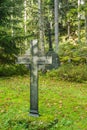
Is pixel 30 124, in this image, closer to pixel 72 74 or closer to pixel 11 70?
pixel 72 74

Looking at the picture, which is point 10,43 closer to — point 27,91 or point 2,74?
point 2,74

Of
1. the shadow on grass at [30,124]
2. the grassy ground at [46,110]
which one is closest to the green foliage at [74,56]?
the grassy ground at [46,110]

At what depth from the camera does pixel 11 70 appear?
56.1 ft

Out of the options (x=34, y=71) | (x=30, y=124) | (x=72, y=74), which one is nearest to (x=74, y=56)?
(x=72, y=74)

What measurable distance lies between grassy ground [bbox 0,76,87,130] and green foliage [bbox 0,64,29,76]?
199 inches

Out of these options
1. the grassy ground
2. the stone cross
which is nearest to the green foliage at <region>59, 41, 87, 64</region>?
the grassy ground

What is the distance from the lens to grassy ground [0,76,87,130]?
7.46m

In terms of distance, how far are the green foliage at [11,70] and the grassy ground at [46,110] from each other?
16.6 feet

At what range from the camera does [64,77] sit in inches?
606

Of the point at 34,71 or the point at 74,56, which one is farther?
the point at 74,56

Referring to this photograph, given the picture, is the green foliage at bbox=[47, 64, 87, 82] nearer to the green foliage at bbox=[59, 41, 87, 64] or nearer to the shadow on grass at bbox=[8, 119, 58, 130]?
the green foliage at bbox=[59, 41, 87, 64]

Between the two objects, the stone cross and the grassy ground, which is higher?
the stone cross

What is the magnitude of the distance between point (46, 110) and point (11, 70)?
8.88m

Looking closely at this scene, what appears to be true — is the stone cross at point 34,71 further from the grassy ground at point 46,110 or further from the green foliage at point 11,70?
the green foliage at point 11,70
